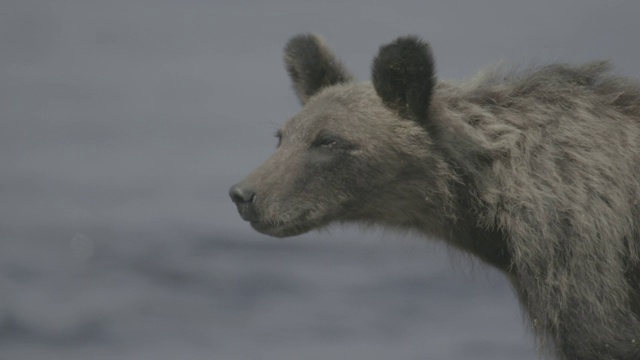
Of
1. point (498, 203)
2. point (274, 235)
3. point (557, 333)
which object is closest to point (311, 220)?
point (274, 235)

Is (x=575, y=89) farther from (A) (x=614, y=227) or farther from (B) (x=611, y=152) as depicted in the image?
(A) (x=614, y=227)

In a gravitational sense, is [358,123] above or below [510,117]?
above

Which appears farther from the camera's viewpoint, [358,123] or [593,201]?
[358,123]

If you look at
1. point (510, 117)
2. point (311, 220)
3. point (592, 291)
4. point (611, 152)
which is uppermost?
point (311, 220)

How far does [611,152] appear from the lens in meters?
12.1

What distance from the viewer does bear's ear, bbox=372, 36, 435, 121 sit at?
12.4 m

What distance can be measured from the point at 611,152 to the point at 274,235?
346cm

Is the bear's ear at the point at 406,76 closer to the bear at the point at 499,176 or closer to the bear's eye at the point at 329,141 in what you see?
the bear at the point at 499,176

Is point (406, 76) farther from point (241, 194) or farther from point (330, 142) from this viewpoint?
point (241, 194)

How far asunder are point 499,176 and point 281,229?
2267mm

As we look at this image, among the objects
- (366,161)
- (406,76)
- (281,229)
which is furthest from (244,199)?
(406,76)

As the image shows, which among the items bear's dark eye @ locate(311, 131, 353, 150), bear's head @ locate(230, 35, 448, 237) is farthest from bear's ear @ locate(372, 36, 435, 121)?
bear's dark eye @ locate(311, 131, 353, 150)

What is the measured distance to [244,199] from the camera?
1212 centimetres

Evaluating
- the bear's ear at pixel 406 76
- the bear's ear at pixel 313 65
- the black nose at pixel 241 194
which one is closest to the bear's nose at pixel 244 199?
the black nose at pixel 241 194
